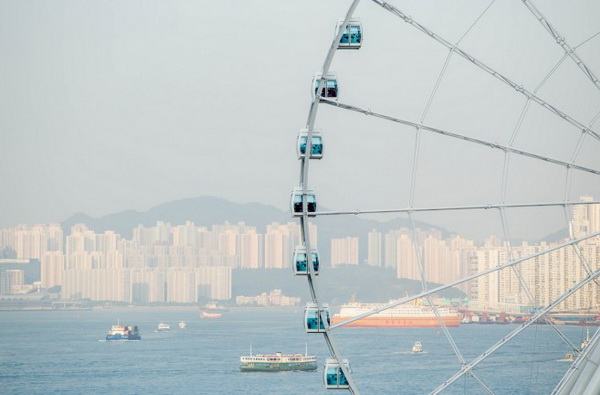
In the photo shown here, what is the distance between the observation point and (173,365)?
80.1 metres

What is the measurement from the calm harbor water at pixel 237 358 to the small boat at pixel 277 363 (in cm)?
50

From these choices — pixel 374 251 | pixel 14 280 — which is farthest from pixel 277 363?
pixel 14 280

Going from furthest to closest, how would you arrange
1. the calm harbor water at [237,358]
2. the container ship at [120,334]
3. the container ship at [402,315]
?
the container ship at [120,334]
the container ship at [402,315]
the calm harbor water at [237,358]

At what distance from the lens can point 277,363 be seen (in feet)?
241

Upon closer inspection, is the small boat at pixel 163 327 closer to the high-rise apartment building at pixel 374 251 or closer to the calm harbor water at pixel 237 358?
the calm harbor water at pixel 237 358

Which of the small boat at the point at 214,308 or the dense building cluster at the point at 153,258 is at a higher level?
the dense building cluster at the point at 153,258

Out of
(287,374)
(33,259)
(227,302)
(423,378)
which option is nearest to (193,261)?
(227,302)

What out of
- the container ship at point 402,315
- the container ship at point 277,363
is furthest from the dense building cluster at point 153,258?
the container ship at point 277,363

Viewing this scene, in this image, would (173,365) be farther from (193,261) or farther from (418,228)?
(193,261)

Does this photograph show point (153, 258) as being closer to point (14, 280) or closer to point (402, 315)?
point (14, 280)

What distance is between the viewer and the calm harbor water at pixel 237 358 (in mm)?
66438

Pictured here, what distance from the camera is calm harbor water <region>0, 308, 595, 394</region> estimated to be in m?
66.4

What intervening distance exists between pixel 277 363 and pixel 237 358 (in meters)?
10.2

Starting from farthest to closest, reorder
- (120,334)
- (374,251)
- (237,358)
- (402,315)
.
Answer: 1. (374,251)
2. (402,315)
3. (120,334)
4. (237,358)
